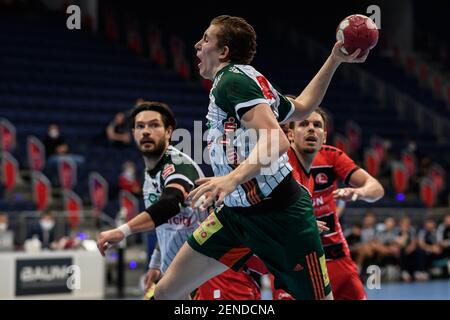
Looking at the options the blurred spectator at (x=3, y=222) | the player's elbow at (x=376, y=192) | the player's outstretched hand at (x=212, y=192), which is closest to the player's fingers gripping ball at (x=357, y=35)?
the player's outstretched hand at (x=212, y=192)

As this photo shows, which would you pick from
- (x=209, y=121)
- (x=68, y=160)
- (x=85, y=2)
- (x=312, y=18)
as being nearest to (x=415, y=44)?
(x=312, y=18)

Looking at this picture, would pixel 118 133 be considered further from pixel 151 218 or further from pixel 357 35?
pixel 357 35

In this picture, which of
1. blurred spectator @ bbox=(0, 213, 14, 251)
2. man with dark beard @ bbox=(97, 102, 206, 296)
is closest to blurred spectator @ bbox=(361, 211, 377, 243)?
blurred spectator @ bbox=(0, 213, 14, 251)

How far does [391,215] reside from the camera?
16719 mm

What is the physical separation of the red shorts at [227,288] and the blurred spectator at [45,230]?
668 centimetres

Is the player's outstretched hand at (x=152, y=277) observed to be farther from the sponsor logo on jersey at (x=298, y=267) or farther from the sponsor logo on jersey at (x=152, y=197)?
the sponsor logo on jersey at (x=298, y=267)

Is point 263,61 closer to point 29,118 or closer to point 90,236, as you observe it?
point 29,118

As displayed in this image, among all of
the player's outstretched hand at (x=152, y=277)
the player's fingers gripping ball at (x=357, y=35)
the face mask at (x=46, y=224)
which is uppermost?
the player's fingers gripping ball at (x=357, y=35)

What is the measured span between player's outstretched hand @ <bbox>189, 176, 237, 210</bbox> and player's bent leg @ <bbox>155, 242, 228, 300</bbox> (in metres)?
0.85

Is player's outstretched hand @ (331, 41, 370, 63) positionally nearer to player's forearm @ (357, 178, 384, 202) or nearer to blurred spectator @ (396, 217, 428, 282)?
player's forearm @ (357, 178, 384, 202)

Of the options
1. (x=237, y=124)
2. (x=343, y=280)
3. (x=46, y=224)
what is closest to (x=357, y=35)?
(x=237, y=124)

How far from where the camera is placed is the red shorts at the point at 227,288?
6.23m

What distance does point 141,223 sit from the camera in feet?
16.5

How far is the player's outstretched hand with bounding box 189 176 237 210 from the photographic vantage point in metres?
3.91
